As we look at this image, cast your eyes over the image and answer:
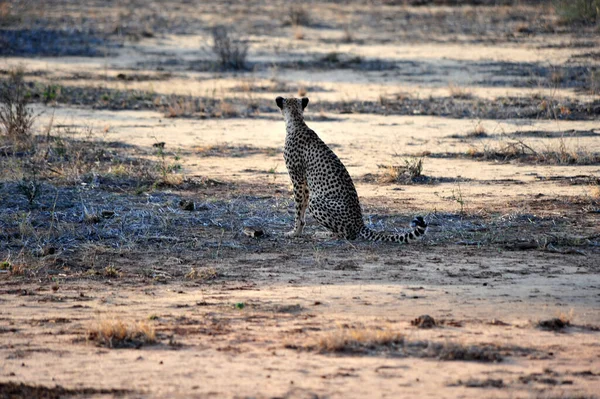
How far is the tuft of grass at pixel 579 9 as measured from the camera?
79.1 feet

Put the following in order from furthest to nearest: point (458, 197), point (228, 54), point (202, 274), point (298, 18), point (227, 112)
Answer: point (298, 18) < point (228, 54) < point (227, 112) < point (458, 197) < point (202, 274)

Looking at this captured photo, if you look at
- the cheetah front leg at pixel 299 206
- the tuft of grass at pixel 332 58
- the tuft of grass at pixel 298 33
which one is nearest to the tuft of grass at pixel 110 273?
the cheetah front leg at pixel 299 206

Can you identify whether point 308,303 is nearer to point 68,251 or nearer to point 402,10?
point 68,251

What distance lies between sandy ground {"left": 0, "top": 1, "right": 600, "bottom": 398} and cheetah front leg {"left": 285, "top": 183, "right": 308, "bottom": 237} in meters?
0.18

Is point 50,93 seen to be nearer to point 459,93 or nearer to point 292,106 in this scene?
point 459,93

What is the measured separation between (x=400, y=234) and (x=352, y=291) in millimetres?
1521

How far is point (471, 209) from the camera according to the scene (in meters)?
10.5

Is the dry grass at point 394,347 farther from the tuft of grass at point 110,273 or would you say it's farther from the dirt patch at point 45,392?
the tuft of grass at point 110,273

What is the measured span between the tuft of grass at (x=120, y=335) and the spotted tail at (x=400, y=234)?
2.85 metres

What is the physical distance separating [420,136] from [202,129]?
3.38 metres

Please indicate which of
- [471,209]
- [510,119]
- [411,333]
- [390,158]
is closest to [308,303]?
[411,333]

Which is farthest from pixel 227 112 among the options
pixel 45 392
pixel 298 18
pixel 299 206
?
pixel 298 18

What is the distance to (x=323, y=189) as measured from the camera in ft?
30.2

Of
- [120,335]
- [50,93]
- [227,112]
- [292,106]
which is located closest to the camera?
[120,335]
